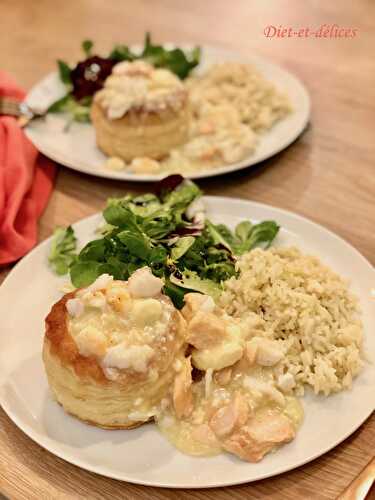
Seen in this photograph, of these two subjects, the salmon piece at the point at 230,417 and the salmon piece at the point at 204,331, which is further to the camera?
the salmon piece at the point at 204,331

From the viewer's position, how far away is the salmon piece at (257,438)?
1.83m

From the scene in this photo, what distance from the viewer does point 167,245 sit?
2508mm

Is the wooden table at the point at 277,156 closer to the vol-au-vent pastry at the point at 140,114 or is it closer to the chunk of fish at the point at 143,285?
the vol-au-vent pastry at the point at 140,114

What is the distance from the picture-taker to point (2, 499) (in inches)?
78.8

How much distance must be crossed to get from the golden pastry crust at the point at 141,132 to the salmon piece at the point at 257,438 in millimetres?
1683

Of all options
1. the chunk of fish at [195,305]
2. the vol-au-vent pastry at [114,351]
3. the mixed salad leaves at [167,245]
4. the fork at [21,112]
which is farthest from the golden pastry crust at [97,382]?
the fork at [21,112]

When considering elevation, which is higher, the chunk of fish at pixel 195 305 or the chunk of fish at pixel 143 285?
the chunk of fish at pixel 143 285

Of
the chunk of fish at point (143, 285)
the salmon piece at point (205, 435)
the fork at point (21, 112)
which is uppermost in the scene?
the chunk of fish at point (143, 285)

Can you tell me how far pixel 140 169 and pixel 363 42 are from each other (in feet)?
6.68

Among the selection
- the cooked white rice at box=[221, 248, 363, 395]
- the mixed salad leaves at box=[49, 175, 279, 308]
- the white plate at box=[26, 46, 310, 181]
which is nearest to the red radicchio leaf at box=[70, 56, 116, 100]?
the white plate at box=[26, 46, 310, 181]

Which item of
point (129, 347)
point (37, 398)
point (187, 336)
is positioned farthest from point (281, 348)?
point (37, 398)

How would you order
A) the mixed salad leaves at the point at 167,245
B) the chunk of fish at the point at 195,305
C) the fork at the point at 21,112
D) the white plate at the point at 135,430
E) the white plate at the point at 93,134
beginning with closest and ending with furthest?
the white plate at the point at 135,430, the chunk of fish at the point at 195,305, the mixed salad leaves at the point at 167,245, the white plate at the point at 93,134, the fork at the point at 21,112

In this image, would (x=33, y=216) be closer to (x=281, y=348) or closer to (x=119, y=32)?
(x=281, y=348)

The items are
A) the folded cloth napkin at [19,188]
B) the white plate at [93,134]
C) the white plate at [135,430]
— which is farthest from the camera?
the white plate at [93,134]
